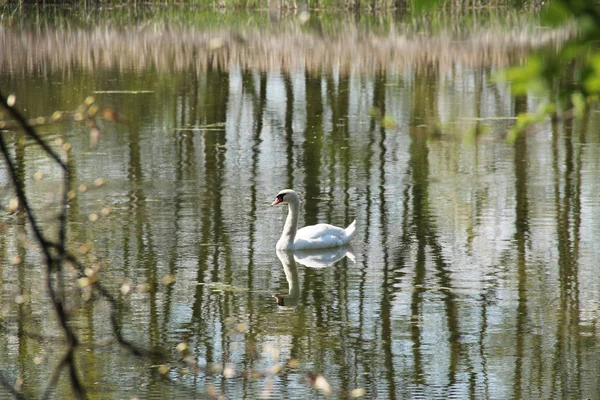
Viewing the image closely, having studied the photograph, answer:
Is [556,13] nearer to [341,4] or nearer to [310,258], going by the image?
[310,258]

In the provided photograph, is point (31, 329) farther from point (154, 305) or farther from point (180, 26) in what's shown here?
point (180, 26)

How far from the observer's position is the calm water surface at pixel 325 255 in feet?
20.7

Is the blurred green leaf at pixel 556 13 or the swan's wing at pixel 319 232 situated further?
the swan's wing at pixel 319 232

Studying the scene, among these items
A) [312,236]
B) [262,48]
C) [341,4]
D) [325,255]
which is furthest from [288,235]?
[341,4]

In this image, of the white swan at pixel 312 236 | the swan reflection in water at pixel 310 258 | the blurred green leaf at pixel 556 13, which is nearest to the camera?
the blurred green leaf at pixel 556 13

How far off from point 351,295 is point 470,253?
4.61 ft

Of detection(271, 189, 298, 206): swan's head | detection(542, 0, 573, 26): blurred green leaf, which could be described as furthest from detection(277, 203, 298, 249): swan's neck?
detection(542, 0, 573, 26): blurred green leaf

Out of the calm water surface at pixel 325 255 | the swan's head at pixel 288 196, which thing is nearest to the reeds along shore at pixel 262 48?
the calm water surface at pixel 325 255

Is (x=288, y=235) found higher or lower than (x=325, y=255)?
higher

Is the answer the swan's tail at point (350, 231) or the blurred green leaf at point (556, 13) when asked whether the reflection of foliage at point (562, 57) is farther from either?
the swan's tail at point (350, 231)

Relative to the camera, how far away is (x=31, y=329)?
7195 mm

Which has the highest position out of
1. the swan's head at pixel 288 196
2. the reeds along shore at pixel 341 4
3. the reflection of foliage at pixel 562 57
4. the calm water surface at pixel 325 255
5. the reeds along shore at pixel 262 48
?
the reflection of foliage at pixel 562 57

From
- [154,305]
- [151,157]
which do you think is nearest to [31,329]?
[154,305]

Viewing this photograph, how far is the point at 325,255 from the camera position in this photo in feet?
30.5
